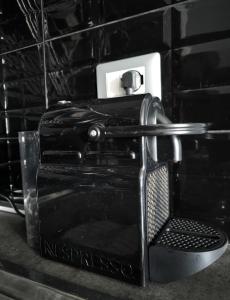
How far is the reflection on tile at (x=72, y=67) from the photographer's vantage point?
0.87 m

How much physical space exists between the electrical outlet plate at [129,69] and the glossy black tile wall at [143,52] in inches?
1.0

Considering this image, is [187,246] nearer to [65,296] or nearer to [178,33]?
[65,296]

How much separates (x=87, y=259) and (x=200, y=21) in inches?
26.5

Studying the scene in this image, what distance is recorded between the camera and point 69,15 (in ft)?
2.91

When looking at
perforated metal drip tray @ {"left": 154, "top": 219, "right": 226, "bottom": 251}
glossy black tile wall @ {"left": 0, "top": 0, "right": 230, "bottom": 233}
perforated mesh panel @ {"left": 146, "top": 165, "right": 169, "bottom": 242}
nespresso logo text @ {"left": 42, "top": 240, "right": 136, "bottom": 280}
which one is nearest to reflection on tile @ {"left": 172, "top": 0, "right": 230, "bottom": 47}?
glossy black tile wall @ {"left": 0, "top": 0, "right": 230, "bottom": 233}

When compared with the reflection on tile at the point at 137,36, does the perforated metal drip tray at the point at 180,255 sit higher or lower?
lower

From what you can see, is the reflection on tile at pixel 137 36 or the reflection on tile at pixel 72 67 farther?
the reflection on tile at pixel 72 67

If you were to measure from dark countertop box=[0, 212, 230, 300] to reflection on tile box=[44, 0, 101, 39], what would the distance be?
0.74 meters

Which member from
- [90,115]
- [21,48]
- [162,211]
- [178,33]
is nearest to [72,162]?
[90,115]

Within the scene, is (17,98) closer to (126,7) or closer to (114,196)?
(126,7)

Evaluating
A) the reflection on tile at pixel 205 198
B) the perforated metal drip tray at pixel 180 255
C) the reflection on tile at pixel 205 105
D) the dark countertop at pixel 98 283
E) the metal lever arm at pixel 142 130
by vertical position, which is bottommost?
the dark countertop at pixel 98 283

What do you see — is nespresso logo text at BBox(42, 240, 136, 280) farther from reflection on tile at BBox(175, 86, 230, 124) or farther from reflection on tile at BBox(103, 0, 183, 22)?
reflection on tile at BBox(103, 0, 183, 22)

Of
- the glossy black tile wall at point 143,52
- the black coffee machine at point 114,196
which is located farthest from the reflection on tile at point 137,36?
the black coffee machine at point 114,196

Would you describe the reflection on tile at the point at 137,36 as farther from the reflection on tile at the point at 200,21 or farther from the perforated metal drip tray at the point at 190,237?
the perforated metal drip tray at the point at 190,237
